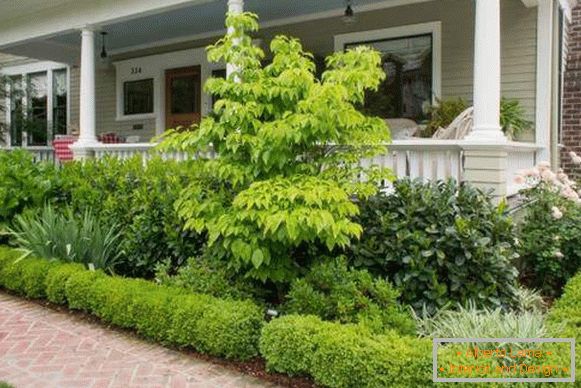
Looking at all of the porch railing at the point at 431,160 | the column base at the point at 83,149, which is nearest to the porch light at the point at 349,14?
the porch railing at the point at 431,160

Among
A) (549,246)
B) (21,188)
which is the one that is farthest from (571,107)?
(21,188)

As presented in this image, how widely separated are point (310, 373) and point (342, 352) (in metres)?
0.34

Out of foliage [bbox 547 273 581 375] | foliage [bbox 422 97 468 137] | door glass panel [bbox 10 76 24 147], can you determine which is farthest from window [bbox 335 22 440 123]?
door glass panel [bbox 10 76 24 147]

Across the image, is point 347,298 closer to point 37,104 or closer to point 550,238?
point 550,238

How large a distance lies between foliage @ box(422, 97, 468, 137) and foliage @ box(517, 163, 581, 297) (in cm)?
193

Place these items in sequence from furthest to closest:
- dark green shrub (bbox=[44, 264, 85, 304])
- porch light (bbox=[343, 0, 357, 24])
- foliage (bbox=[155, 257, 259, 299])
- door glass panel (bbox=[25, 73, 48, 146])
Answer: door glass panel (bbox=[25, 73, 48, 146]), porch light (bbox=[343, 0, 357, 24]), dark green shrub (bbox=[44, 264, 85, 304]), foliage (bbox=[155, 257, 259, 299])

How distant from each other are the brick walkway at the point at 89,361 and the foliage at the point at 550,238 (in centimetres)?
319

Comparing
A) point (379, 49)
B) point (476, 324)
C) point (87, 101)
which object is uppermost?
point (379, 49)

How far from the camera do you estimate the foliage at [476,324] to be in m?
3.33

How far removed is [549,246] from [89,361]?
4.21m

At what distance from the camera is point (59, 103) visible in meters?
13.3

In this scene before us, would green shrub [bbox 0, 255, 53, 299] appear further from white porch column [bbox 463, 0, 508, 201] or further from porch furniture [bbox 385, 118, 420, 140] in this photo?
porch furniture [bbox 385, 118, 420, 140]

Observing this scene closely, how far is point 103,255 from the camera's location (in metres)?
5.63

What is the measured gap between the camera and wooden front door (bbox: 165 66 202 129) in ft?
35.7
